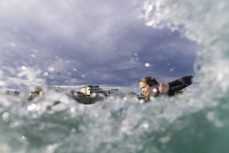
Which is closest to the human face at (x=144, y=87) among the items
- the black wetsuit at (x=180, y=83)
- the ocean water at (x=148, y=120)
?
the black wetsuit at (x=180, y=83)

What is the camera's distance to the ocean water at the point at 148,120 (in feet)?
13.3

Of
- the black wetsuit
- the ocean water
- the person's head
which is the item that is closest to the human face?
the person's head

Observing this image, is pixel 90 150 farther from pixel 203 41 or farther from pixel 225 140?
pixel 203 41

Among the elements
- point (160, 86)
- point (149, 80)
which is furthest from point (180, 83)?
point (149, 80)

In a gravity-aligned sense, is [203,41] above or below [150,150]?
above

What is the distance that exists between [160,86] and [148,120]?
277 centimetres

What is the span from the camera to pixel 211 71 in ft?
14.3

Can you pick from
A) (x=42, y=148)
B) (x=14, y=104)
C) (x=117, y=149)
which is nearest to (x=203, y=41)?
(x=117, y=149)

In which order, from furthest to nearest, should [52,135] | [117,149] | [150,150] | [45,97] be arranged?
[45,97] → [52,135] → [117,149] → [150,150]

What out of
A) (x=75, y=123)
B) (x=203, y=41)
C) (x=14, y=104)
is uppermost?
(x=203, y=41)

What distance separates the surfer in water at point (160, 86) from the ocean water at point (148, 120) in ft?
5.65

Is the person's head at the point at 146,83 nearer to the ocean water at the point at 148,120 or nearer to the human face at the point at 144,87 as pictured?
the human face at the point at 144,87

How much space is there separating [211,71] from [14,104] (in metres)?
3.11

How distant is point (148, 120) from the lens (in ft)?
15.4
